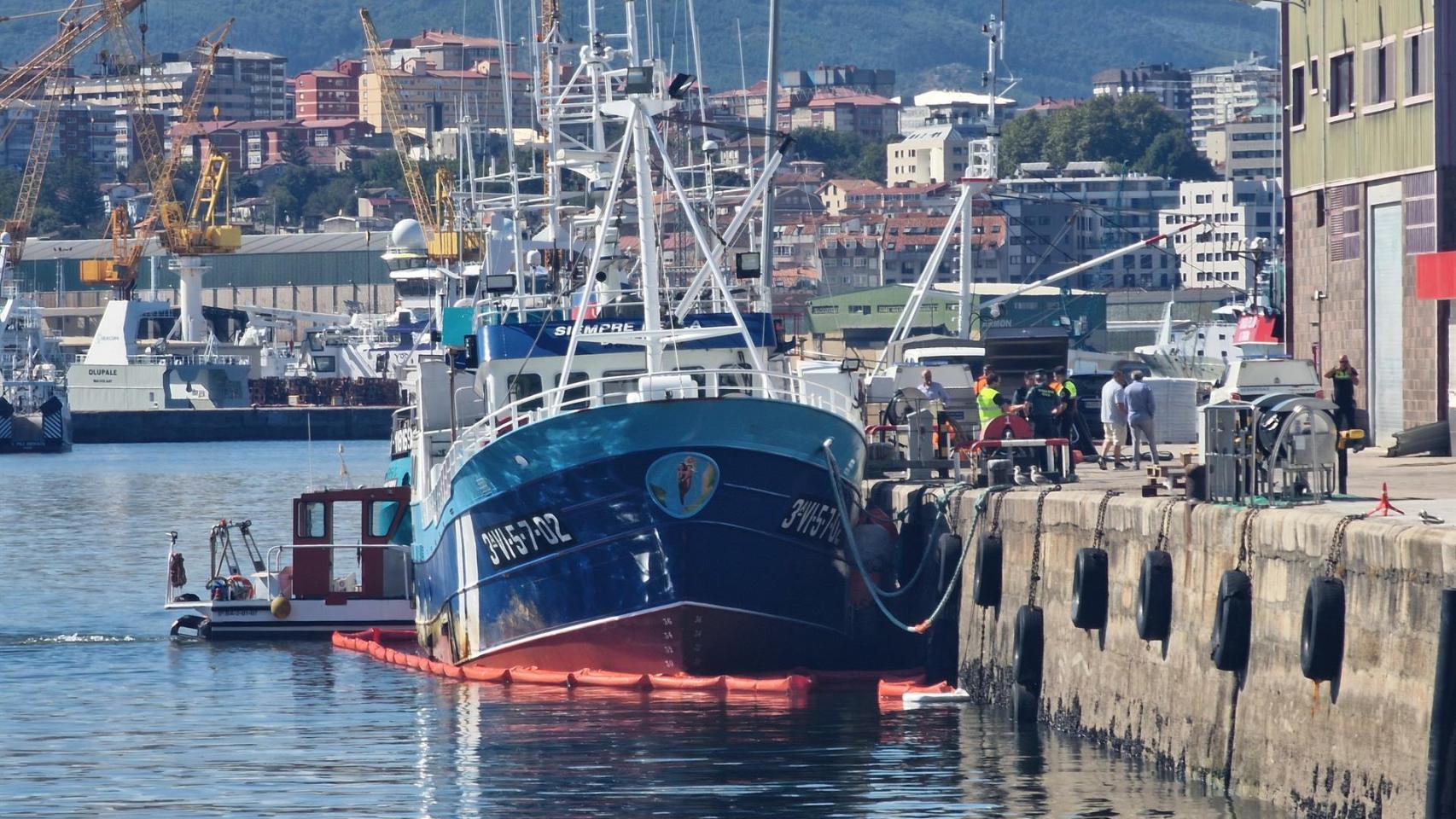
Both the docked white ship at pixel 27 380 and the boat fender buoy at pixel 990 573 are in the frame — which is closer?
the boat fender buoy at pixel 990 573

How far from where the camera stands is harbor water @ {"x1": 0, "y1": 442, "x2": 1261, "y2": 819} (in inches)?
829

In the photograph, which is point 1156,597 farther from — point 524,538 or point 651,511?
point 524,538

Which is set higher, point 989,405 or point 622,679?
point 989,405

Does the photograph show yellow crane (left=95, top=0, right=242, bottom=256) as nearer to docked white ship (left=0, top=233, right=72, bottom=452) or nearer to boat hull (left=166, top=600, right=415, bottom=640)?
docked white ship (left=0, top=233, right=72, bottom=452)

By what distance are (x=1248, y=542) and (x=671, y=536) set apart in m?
8.00

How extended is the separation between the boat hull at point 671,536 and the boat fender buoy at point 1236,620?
7509mm

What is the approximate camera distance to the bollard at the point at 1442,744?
1547cm

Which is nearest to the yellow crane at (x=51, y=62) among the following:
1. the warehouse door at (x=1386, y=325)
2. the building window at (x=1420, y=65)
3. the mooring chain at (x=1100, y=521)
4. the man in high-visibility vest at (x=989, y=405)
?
the warehouse door at (x=1386, y=325)

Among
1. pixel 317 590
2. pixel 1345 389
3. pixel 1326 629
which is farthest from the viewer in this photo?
pixel 317 590

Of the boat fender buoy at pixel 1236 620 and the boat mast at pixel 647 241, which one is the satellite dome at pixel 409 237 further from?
the boat fender buoy at pixel 1236 620

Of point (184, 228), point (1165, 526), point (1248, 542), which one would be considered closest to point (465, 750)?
point (1165, 526)

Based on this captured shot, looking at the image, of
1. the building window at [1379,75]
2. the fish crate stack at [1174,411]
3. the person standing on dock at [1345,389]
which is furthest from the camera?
the fish crate stack at [1174,411]

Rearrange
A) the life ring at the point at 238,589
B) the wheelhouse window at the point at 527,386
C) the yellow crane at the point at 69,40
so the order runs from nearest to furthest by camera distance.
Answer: the wheelhouse window at the point at 527,386
the life ring at the point at 238,589
the yellow crane at the point at 69,40

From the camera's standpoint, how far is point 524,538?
26859 mm
